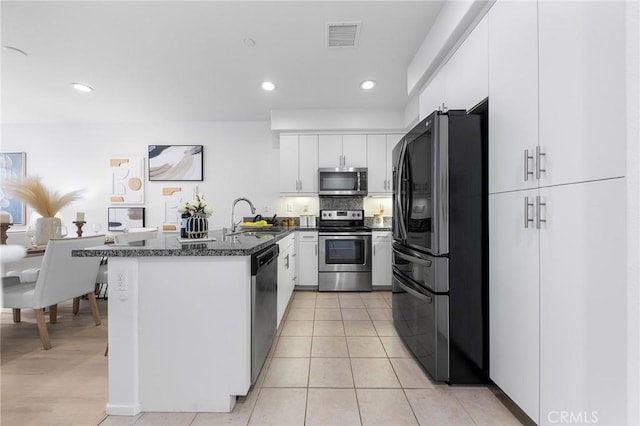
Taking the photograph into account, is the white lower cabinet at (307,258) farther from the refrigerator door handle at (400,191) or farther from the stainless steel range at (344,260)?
the refrigerator door handle at (400,191)

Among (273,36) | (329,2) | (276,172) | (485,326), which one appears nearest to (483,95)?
(329,2)

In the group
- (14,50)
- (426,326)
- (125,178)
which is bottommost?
(426,326)

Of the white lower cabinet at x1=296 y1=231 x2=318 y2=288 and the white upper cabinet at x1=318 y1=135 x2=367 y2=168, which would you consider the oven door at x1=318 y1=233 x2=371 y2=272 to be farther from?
the white upper cabinet at x1=318 y1=135 x2=367 y2=168

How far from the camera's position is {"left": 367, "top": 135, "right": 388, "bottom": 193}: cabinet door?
14.6ft

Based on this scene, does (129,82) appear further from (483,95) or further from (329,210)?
(483,95)

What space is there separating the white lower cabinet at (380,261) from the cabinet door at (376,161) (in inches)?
29.5

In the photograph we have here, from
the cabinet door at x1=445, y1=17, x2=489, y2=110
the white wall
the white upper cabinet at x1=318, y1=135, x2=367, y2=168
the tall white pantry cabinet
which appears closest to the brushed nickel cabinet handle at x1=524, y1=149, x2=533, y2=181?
the tall white pantry cabinet

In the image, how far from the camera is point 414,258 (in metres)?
2.06

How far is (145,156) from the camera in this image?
4887 mm

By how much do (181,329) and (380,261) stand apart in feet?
Result: 10.2

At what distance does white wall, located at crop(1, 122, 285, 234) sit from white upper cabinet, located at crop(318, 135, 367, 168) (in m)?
0.91

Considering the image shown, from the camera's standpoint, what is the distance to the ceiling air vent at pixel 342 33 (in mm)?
2373

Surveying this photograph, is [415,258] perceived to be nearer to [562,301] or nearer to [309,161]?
[562,301]

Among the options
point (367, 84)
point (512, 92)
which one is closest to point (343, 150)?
point (367, 84)
